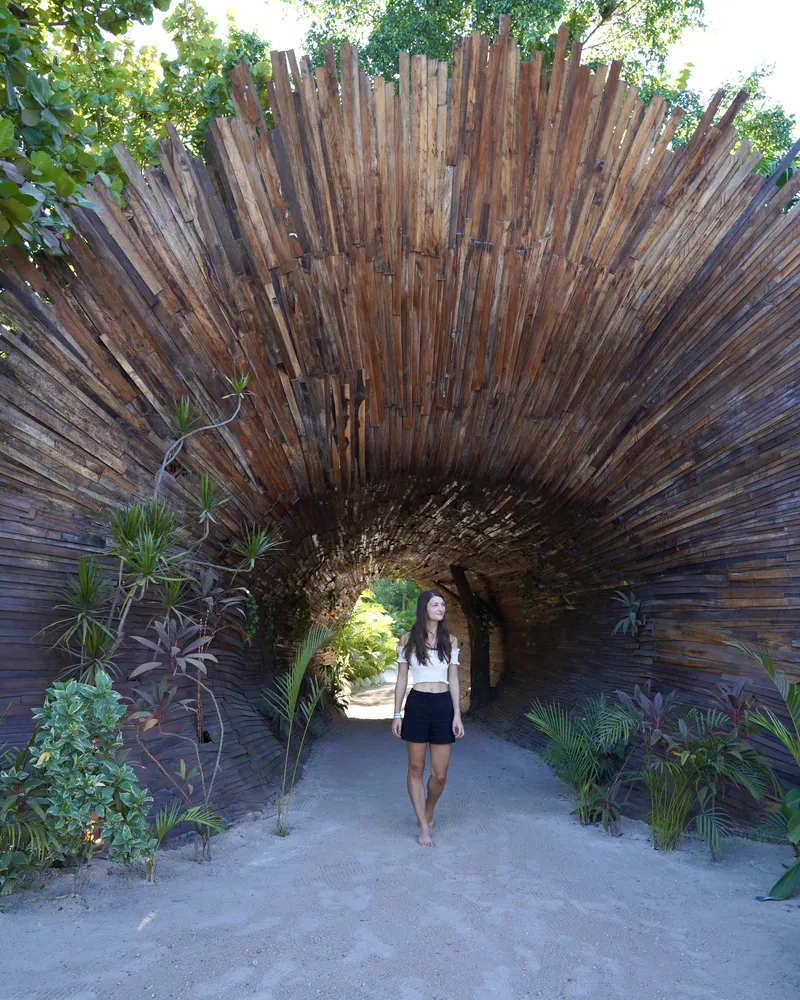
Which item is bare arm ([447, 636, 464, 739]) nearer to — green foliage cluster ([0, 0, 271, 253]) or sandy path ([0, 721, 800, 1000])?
sandy path ([0, 721, 800, 1000])

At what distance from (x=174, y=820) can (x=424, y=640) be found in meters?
1.55

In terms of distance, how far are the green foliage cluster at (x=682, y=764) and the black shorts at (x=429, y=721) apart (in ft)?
3.17

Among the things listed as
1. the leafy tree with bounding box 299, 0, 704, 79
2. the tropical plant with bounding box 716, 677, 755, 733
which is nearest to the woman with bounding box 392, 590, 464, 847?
the tropical plant with bounding box 716, 677, 755, 733

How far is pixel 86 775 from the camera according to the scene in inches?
129

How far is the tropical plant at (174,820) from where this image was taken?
3623 millimetres

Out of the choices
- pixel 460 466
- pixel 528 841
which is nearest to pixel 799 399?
pixel 460 466

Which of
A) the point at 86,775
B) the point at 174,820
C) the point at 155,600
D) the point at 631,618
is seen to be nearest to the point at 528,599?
the point at 631,618

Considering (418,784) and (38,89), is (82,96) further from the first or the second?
(418,784)

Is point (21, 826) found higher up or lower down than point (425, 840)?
higher up

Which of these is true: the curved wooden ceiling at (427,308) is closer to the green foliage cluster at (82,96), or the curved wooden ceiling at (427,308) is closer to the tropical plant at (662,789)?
the green foliage cluster at (82,96)

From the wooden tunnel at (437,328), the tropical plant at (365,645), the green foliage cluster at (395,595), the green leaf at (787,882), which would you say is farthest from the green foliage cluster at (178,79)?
the green foliage cluster at (395,595)

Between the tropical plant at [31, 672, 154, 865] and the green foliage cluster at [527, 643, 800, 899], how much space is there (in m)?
2.63

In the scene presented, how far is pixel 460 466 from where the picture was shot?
6.12m

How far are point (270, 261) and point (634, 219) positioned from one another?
7.42ft
